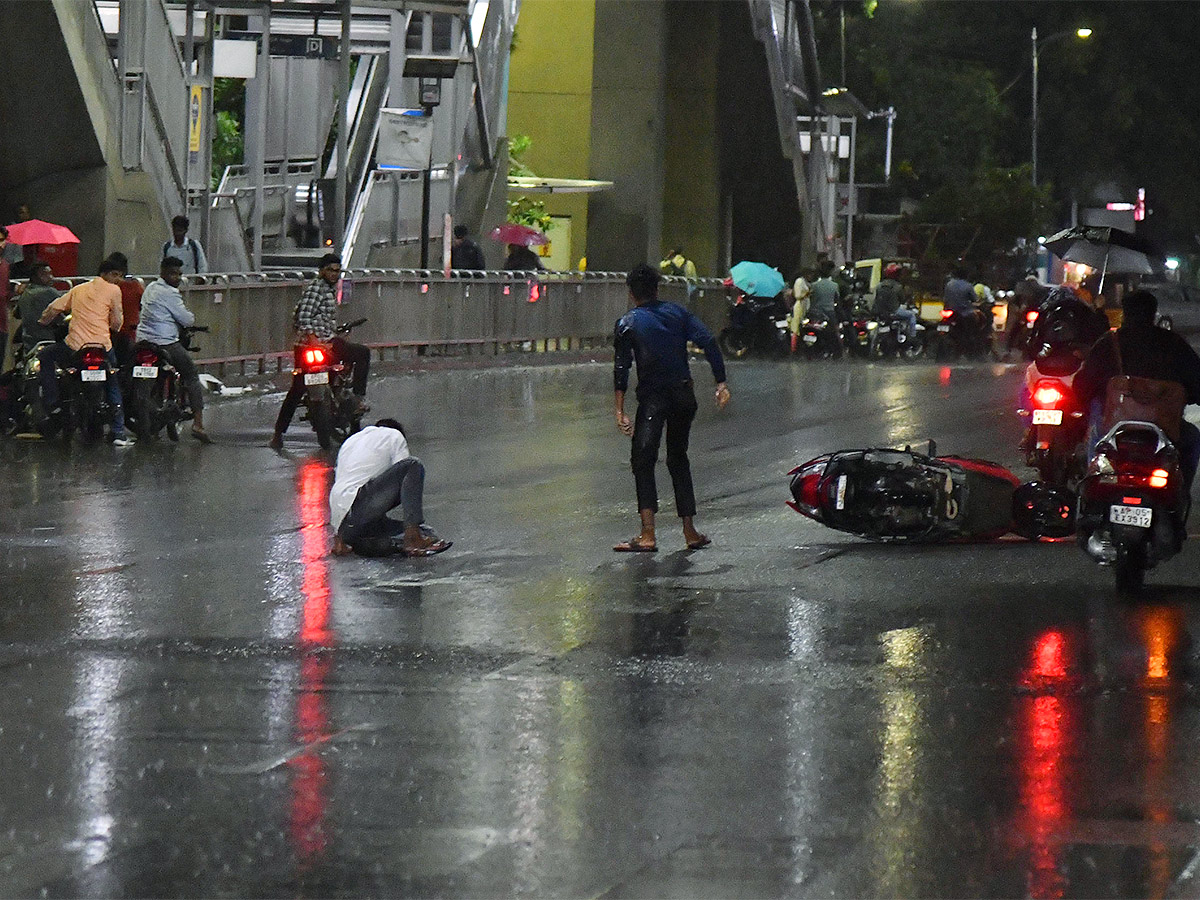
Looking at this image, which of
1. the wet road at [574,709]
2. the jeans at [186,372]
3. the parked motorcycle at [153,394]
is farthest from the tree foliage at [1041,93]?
the wet road at [574,709]

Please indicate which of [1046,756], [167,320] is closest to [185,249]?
[167,320]

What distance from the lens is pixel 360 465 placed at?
11.6 metres

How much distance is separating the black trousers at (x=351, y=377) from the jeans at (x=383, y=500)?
6.34 meters

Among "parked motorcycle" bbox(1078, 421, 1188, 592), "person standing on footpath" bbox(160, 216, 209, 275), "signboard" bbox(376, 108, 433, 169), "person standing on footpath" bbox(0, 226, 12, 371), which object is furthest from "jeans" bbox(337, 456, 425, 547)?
"signboard" bbox(376, 108, 433, 169)

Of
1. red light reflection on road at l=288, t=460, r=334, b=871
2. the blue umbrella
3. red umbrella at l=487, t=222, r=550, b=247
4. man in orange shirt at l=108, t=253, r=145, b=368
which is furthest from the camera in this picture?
red umbrella at l=487, t=222, r=550, b=247

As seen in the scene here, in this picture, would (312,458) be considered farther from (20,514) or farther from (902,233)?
(902,233)

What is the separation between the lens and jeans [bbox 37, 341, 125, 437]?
57.5 ft

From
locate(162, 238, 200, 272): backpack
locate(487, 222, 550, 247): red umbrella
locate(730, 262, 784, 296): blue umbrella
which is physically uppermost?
locate(487, 222, 550, 247): red umbrella

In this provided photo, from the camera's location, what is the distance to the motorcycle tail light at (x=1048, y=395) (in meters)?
13.3

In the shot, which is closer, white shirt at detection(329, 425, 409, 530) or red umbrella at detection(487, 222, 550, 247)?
white shirt at detection(329, 425, 409, 530)

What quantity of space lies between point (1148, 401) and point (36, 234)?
13.7 meters

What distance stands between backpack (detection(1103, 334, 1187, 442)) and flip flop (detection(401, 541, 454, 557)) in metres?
3.79

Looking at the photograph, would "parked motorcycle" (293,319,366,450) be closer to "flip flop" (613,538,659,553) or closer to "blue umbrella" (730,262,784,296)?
"flip flop" (613,538,659,553)

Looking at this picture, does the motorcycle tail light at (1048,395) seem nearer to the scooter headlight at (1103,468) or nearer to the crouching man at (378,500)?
the scooter headlight at (1103,468)
